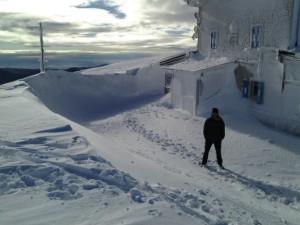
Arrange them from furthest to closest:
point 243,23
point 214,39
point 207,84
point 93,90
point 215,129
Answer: point 93,90 → point 214,39 → point 207,84 → point 243,23 → point 215,129

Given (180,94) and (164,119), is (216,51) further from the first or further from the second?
(164,119)

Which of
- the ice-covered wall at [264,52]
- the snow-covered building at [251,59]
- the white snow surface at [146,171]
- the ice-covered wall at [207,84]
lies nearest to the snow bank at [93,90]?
the white snow surface at [146,171]

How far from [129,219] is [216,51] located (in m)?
17.0

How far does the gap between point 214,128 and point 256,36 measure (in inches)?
331

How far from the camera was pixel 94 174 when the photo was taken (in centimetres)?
536

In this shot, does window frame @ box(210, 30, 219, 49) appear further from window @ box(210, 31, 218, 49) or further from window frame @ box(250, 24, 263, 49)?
window frame @ box(250, 24, 263, 49)

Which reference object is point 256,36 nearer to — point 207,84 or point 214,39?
point 207,84

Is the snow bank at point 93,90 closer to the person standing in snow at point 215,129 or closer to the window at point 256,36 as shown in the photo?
the window at point 256,36

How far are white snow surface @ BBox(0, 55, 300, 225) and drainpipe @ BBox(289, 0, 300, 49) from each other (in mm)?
3393

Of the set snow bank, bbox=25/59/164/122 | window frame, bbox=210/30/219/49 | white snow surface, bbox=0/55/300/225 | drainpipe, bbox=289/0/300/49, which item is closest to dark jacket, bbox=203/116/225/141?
white snow surface, bbox=0/55/300/225

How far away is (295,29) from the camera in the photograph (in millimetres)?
14406

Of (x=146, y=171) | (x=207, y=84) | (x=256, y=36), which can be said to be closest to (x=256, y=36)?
(x=256, y=36)

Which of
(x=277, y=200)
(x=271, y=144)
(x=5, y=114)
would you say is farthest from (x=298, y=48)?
(x=5, y=114)

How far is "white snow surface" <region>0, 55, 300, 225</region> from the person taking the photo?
4.19 metres
